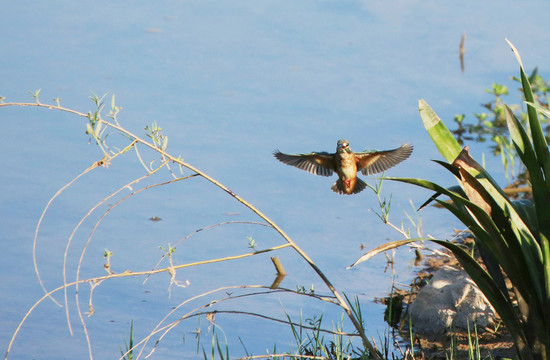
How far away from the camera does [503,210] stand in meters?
3.05

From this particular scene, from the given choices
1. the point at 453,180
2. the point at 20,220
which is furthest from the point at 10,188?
the point at 453,180

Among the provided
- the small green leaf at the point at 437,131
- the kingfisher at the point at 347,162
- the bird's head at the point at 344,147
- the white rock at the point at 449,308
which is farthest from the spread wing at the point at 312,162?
the small green leaf at the point at 437,131

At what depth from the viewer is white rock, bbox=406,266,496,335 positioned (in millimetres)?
4109

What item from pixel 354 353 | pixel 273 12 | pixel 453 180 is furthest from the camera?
pixel 273 12

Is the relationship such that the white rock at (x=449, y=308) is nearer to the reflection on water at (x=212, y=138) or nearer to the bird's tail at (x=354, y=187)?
the reflection on water at (x=212, y=138)

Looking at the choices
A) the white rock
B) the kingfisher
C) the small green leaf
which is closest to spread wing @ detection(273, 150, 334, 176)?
the kingfisher

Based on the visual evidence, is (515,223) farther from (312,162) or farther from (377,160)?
(312,162)

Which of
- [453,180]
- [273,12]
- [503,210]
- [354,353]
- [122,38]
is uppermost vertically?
[273,12]

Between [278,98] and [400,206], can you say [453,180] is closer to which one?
[400,206]

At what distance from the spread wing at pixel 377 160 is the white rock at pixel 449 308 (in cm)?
66

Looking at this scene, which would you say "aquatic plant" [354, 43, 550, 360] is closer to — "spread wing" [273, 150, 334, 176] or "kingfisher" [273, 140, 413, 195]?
"kingfisher" [273, 140, 413, 195]

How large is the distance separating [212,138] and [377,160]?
184cm

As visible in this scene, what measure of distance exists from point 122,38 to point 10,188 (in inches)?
97.1

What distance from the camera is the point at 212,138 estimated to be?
568 cm
